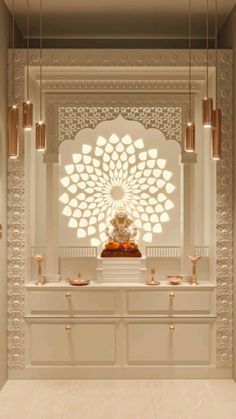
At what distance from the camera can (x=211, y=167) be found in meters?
4.50

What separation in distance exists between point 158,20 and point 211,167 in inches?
57.5

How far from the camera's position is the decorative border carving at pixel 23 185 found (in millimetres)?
4359

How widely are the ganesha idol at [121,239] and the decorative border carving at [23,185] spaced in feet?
2.66

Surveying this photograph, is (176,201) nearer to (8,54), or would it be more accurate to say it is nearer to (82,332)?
(82,332)

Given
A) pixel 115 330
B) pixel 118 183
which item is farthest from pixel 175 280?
pixel 118 183

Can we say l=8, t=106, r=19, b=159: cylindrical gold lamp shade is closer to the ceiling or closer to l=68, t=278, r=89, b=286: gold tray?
the ceiling

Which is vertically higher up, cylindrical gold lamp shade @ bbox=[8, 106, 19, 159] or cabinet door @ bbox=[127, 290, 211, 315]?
cylindrical gold lamp shade @ bbox=[8, 106, 19, 159]

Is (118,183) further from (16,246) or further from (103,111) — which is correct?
(16,246)

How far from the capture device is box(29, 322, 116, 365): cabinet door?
4371 millimetres

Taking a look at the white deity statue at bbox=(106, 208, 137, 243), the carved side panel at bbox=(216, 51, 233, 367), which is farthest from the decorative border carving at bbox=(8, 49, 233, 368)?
the white deity statue at bbox=(106, 208, 137, 243)
